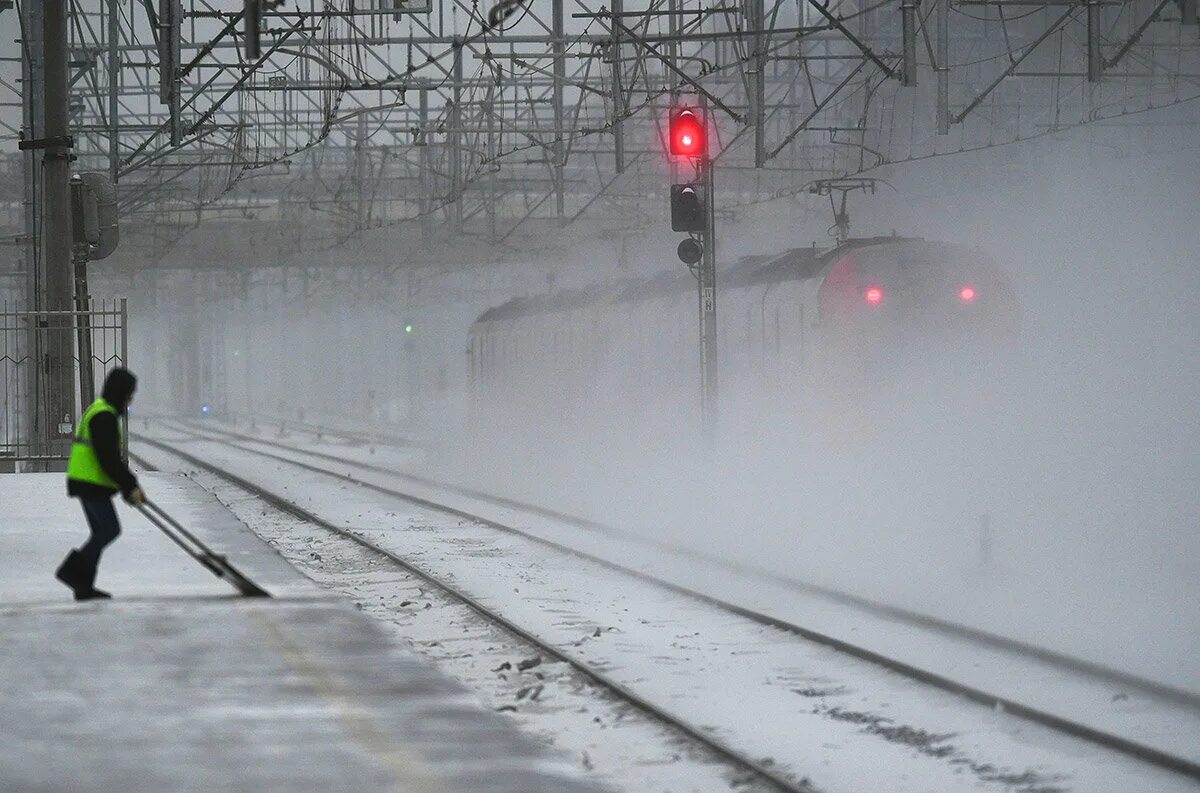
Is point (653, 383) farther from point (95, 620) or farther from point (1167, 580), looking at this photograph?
point (95, 620)

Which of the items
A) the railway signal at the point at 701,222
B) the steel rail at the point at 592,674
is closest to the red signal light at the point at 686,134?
the railway signal at the point at 701,222

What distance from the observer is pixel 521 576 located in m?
15.8

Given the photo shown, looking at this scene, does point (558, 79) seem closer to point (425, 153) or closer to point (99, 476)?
point (425, 153)

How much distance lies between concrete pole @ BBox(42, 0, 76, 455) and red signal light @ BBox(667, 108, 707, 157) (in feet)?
22.9

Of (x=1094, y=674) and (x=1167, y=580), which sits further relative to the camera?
(x=1167, y=580)

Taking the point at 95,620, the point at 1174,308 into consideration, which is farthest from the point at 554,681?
the point at 1174,308

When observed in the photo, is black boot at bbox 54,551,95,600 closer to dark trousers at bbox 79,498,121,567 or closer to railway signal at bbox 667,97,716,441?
dark trousers at bbox 79,498,121,567

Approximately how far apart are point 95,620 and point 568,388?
21.0 meters

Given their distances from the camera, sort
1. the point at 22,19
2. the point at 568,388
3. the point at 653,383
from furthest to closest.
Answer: the point at 568,388
the point at 653,383
the point at 22,19

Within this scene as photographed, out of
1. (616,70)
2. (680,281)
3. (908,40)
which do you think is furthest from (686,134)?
(680,281)

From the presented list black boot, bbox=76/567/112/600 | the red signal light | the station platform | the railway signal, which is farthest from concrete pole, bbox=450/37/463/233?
black boot, bbox=76/567/112/600

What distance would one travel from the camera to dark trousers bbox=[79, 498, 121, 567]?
35.2 ft

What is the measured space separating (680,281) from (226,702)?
18.8m

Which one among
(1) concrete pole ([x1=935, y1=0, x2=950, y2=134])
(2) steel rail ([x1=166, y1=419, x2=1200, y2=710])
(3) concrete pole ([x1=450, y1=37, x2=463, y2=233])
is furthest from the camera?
(3) concrete pole ([x1=450, y1=37, x2=463, y2=233])
